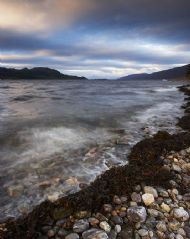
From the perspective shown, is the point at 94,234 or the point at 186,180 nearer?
the point at 94,234

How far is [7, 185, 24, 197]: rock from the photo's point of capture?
6.86 metres

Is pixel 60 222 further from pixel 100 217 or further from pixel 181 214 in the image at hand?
pixel 181 214

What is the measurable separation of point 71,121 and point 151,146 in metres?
8.24

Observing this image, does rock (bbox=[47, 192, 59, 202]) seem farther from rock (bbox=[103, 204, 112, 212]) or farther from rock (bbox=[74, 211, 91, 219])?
rock (bbox=[103, 204, 112, 212])

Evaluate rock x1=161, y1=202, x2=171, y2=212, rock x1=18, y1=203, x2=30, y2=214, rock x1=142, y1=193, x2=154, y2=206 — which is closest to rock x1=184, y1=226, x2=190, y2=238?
rock x1=161, y1=202, x2=171, y2=212

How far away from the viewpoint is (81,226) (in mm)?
5375

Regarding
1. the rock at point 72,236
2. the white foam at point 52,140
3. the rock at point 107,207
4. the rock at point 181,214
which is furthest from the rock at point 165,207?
the white foam at point 52,140

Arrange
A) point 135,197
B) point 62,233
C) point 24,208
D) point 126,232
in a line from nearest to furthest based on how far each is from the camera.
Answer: point 62,233 < point 126,232 < point 24,208 < point 135,197

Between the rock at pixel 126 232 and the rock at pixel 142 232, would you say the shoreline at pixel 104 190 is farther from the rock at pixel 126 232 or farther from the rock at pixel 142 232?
the rock at pixel 142 232

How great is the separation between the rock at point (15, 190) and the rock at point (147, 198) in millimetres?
3122

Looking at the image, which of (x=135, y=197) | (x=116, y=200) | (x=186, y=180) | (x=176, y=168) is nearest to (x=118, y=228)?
(x=116, y=200)

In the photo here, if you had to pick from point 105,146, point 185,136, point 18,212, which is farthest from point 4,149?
point 185,136

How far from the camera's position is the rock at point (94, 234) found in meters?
5.08

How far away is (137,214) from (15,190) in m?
3.27
